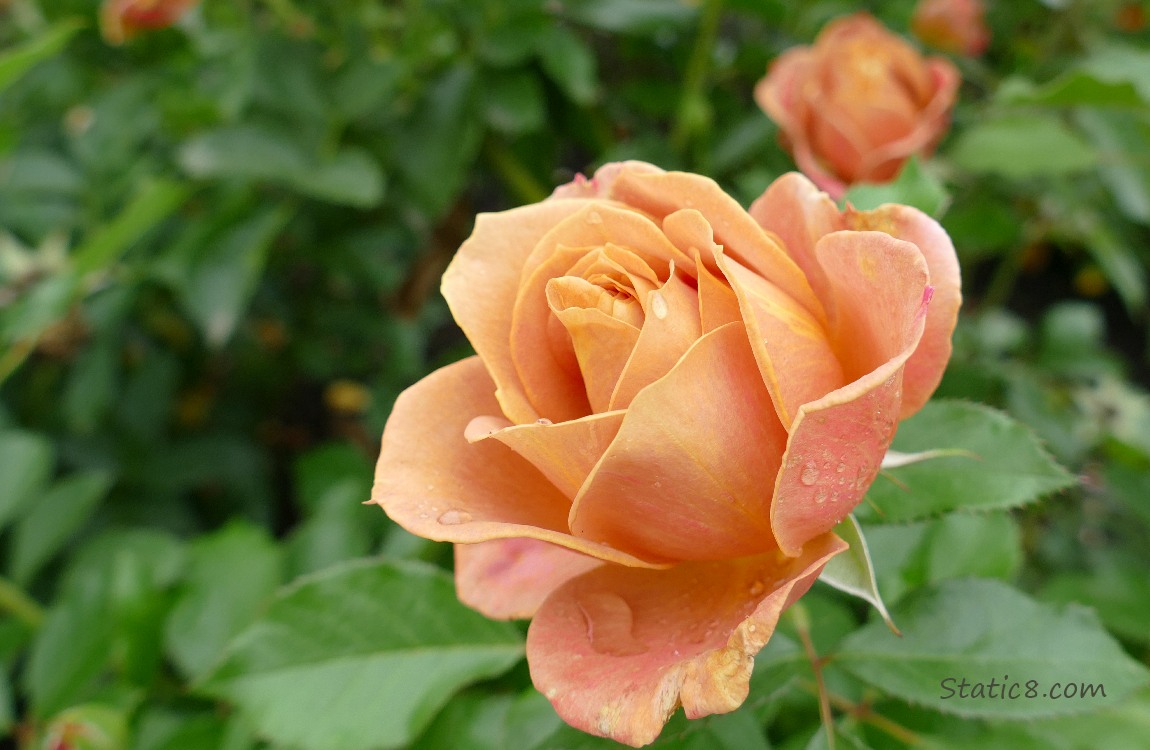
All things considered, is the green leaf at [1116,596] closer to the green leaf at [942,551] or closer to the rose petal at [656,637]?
the green leaf at [942,551]

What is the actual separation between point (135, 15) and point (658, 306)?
128 centimetres

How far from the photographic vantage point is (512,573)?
1.74 feet

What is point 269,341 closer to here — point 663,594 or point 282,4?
point 282,4

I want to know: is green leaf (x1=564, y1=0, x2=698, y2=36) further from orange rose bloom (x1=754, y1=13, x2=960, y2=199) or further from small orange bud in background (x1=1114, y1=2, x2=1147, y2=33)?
small orange bud in background (x1=1114, y1=2, x2=1147, y2=33)

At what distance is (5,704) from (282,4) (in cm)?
113

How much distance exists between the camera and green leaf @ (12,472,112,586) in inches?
49.3

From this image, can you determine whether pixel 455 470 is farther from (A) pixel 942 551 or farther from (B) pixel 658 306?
(A) pixel 942 551

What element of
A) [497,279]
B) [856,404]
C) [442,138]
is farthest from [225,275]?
[856,404]

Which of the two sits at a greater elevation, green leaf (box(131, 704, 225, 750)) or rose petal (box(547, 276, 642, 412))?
rose petal (box(547, 276, 642, 412))

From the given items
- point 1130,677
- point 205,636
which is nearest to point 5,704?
point 205,636

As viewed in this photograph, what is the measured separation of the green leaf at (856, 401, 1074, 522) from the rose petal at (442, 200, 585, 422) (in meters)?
0.26

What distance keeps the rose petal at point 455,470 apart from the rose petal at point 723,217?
0.15 meters

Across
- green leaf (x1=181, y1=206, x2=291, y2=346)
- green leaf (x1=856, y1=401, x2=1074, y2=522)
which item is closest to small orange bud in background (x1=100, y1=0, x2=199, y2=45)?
green leaf (x1=181, y1=206, x2=291, y2=346)

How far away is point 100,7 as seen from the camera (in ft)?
4.56
